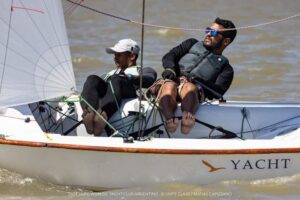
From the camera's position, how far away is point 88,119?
5898 mm

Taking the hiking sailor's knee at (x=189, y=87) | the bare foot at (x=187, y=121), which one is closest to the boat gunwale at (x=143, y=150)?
the bare foot at (x=187, y=121)

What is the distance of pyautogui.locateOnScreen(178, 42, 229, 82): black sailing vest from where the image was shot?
6086 mm

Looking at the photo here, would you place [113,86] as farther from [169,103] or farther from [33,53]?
[33,53]

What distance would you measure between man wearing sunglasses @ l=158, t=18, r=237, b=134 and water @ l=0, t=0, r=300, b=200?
56cm

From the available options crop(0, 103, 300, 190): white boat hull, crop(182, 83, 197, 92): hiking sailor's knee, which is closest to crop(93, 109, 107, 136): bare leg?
crop(0, 103, 300, 190): white boat hull

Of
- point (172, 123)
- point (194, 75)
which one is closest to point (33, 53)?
point (172, 123)

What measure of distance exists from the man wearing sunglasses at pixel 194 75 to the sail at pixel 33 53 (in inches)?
28.2

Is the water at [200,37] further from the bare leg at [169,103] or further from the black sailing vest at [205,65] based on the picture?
the black sailing vest at [205,65]

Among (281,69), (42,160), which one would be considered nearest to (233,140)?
(42,160)

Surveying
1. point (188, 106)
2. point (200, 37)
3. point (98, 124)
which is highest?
point (200, 37)

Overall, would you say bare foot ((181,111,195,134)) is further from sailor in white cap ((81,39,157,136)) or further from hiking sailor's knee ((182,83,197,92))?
sailor in white cap ((81,39,157,136))

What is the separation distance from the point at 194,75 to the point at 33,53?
1186 mm

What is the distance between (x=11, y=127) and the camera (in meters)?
5.76

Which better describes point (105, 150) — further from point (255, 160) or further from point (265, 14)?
point (265, 14)
